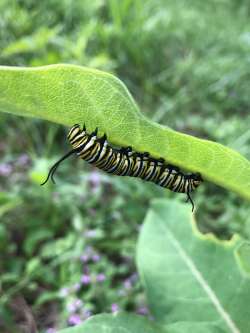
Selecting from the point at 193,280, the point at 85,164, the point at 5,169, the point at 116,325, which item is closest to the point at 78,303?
the point at 193,280

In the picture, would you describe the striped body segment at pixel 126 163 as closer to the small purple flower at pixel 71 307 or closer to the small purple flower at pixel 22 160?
the small purple flower at pixel 71 307

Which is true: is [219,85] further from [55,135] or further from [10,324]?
[10,324]

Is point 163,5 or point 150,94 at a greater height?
point 163,5

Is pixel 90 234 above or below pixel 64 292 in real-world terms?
above

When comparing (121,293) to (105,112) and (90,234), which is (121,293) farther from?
(105,112)

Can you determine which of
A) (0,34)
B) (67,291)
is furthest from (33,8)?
(67,291)

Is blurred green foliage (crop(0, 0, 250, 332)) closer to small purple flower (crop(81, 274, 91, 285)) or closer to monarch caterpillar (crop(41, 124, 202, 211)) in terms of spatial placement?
small purple flower (crop(81, 274, 91, 285))
